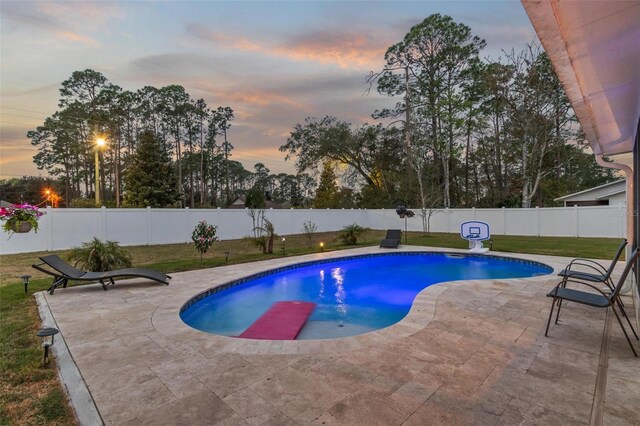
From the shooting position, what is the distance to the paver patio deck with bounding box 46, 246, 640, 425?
214 centimetres

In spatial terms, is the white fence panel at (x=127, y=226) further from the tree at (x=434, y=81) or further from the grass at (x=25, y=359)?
the tree at (x=434, y=81)

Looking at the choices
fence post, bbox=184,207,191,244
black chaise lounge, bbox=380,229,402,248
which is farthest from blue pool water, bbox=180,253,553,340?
fence post, bbox=184,207,191,244

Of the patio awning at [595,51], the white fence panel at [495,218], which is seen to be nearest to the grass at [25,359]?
the patio awning at [595,51]

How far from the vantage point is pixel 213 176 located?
38.2 meters

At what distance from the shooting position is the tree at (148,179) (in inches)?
855

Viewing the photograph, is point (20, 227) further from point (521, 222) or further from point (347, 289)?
point (521, 222)

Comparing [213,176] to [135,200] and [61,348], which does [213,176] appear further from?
[61,348]

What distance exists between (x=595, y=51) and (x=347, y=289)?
20.9 ft

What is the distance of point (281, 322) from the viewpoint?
493cm

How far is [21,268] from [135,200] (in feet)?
48.1

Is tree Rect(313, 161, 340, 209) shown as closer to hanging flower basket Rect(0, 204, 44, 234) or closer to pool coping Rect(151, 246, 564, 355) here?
pool coping Rect(151, 246, 564, 355)

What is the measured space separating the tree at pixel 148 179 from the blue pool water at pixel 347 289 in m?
17.2

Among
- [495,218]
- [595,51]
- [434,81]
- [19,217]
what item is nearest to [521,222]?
[495,218]

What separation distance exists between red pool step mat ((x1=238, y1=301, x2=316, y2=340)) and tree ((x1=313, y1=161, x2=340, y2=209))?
25.1m
